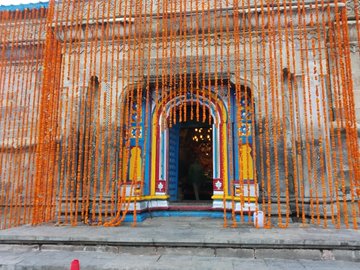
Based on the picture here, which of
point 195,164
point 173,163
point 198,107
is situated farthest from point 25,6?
point 195,164

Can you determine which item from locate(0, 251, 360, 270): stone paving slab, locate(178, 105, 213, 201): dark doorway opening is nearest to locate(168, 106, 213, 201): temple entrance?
locate(178, 105, 213, 201): dark doorway opening

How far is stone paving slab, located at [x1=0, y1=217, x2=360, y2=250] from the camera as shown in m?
4.07

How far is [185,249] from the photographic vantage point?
165 inches

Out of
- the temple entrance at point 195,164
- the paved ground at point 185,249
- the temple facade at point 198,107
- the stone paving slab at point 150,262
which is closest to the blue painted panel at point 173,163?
the temple facade at point 198,107

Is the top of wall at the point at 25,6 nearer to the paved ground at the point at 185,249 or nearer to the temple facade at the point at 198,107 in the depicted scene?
the temple facade at the point at 198,107

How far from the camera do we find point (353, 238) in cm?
419

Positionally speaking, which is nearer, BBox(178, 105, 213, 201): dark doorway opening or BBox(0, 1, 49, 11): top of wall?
BBox(0, 1, 49, 11): top of wall

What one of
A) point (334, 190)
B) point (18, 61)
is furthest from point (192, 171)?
point (18, 61)

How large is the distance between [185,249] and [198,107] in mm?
3318

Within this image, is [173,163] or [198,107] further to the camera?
[173,163]

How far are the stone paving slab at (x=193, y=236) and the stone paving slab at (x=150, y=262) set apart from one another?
21 cm

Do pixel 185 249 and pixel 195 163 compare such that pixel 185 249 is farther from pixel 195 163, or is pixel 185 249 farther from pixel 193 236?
pixel 195 163

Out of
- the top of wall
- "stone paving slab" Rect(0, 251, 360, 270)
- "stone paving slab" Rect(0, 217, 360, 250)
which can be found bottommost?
"stone paving slab" Rect(0, 251, 360, 270)

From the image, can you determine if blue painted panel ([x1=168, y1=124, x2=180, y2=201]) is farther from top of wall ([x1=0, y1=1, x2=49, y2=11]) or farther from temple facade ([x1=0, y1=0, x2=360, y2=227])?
top of wall ([x1=0, y1=1, x2=49, y2=11])
